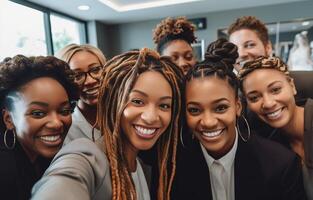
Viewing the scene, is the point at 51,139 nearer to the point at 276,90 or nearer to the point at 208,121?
the point at 208,121

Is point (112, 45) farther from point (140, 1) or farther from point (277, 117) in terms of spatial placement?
point (277, 117)

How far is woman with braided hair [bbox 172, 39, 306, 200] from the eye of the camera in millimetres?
1099

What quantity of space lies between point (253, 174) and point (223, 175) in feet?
0.42

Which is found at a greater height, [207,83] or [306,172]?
[207,83]

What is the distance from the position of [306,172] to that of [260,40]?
113 centimetres

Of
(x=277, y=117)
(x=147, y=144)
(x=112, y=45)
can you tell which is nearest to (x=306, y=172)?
(x=277, y=117)

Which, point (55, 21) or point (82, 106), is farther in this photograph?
point (55, 21)

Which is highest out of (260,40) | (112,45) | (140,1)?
(140,1)

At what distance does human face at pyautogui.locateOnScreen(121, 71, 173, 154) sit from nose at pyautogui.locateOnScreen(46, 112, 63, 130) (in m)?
0.28

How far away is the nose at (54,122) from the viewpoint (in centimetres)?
105

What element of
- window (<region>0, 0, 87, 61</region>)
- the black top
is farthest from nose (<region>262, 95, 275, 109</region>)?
window (<region>0, 0, 87, 61</region>)

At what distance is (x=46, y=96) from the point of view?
104cm

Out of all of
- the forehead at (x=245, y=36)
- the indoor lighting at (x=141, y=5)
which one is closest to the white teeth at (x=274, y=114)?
the forehead at (x=245, y=36)

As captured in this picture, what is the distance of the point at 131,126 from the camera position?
99cm
